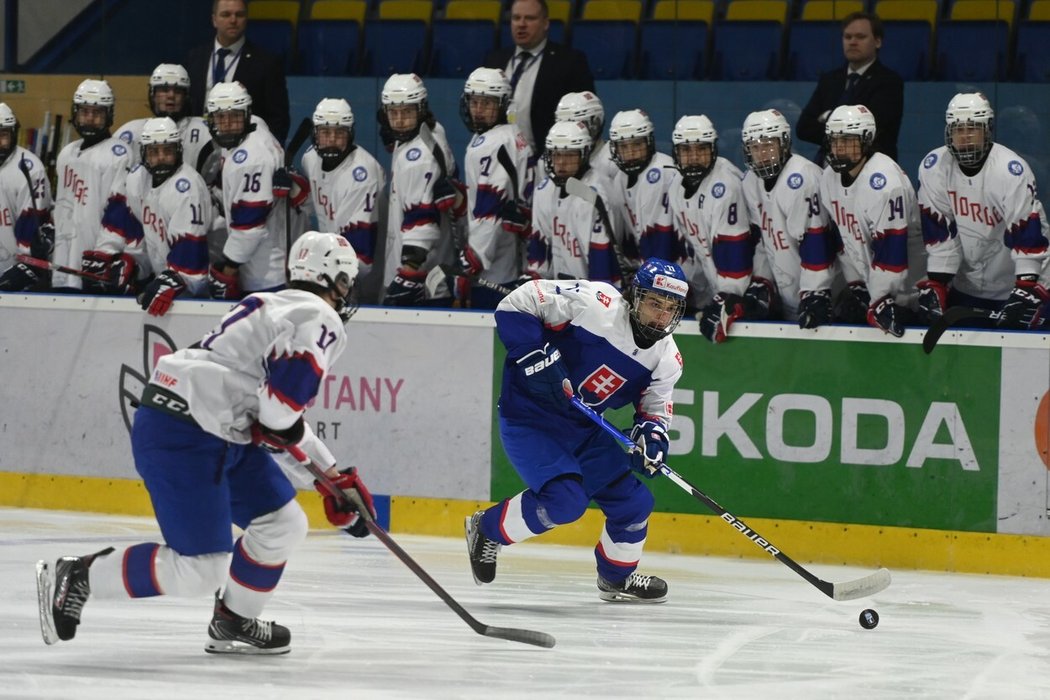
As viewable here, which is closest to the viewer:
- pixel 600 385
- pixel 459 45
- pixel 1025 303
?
pixel 600 385

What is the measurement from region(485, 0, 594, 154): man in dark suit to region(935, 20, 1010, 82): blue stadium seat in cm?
142

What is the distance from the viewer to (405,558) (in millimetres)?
4617

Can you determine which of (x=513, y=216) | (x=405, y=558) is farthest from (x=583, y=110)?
(x=405, y=558)

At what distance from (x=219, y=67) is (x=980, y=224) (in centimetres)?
333

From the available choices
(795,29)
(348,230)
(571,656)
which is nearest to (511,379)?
(571,656)

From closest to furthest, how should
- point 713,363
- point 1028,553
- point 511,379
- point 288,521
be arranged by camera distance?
1. point 288,521
2. point 511,379
3. point 1028,553
4. point 713,363

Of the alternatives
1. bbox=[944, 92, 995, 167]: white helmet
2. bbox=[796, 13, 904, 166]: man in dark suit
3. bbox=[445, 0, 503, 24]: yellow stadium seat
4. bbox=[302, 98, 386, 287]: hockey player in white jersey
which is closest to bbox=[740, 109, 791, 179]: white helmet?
bbox=[796, 13, 904, 166]: man in dark suit

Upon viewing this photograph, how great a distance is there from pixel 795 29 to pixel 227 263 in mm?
2560

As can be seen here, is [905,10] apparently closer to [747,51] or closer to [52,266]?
[747,51]

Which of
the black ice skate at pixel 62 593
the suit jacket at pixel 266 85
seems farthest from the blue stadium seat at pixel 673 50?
the black ice skate at pixel 62 593

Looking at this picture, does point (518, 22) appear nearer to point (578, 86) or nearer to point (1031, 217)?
point (578, 86)

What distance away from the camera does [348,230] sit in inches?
278

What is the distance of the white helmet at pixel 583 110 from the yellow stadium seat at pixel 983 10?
1536mm

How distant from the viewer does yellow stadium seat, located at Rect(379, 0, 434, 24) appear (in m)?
8.08
